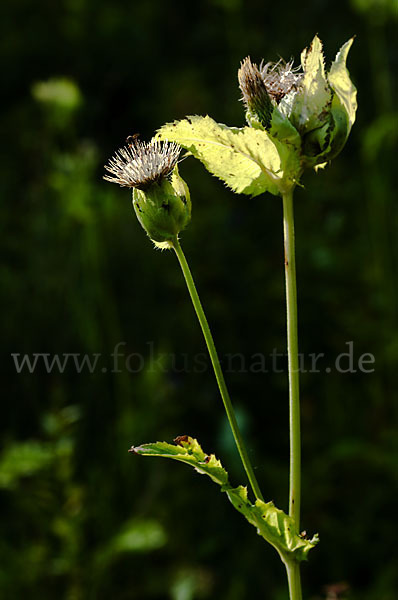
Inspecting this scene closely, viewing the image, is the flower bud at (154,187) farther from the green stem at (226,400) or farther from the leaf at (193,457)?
the leaf at (193,457)

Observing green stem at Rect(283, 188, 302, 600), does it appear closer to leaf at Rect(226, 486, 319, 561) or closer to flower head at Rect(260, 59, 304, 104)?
leaf at Rect(226, 486, 319, 561)

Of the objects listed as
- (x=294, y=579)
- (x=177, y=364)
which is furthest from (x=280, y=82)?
(x=177, y=364)

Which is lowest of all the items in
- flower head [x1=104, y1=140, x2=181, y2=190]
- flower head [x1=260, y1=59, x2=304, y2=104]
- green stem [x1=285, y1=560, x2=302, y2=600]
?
green stem [x1=285, y1=560, x2=302, y2=600]

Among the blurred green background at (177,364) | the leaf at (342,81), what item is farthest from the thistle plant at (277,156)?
the blurred green background at (177,364)

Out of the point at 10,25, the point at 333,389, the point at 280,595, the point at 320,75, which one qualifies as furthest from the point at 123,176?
the point at 10,25

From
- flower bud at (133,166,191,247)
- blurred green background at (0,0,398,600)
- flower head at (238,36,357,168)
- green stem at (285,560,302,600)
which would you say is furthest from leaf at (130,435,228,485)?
blurred green background at (0,0,398,600)

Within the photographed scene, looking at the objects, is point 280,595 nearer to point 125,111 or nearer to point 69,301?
point 69,301
